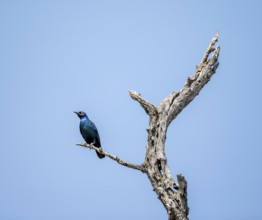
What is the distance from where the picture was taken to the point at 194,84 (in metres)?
9.84

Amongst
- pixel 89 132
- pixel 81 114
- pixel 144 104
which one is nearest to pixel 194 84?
pixel 144 104

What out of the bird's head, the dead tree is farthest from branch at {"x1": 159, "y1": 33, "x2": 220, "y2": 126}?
the bird's head

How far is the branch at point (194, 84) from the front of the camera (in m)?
9.74

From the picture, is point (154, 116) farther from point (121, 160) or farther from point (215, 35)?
point (215, 35)

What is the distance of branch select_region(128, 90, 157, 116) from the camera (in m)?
9.59

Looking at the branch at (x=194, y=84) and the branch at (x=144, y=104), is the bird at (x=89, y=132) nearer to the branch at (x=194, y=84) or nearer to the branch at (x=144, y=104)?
the branch at (x=144, y=104)

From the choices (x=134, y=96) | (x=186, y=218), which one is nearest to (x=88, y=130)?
(x=134, y=96)

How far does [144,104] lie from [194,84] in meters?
1.00

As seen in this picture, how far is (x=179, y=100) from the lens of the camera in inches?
385

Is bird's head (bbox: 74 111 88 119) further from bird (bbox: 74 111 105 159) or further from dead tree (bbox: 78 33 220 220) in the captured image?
dead tree (bbox: 78 33 220 220)

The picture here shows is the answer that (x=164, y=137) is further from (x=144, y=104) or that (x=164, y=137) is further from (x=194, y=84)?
(x=194, y=84)

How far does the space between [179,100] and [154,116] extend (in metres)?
0.58

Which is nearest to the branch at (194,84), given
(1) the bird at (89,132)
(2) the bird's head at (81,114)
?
(1) the bird at (89,132)

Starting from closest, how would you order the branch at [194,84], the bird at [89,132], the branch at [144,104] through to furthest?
Answer: the branch at [144,104] → the branch at [194,84] → the bird at [89,132]
